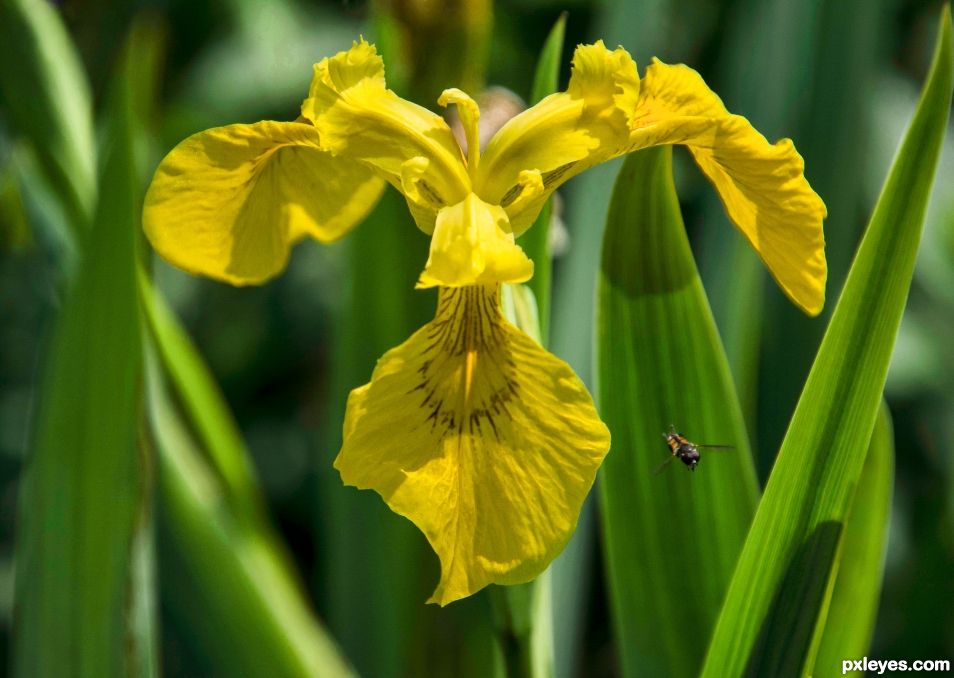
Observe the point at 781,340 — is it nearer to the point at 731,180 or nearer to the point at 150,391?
the point at 731,180

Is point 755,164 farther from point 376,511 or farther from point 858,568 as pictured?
point 376,511

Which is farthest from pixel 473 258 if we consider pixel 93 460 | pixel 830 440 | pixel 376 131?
pixel 93 460

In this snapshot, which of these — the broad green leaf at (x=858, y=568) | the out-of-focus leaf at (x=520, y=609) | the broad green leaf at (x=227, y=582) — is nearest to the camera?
the out-of-focus leaf at (x=520, y=609)

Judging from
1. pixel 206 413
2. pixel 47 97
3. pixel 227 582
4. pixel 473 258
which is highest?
pixel 47 97

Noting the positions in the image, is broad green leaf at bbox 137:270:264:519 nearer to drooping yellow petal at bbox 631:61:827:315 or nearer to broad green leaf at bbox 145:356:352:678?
broad green leaf at bbox 145:356:352:678

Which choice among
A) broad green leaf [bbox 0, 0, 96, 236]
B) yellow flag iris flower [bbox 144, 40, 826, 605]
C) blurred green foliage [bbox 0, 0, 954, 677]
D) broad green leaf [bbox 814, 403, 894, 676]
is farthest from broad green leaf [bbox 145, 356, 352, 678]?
broad green leaf [bbox 814, 403, 894, 676]

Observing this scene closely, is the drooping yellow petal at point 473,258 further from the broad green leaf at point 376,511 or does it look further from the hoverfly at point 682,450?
the broad green leaf at point 376,511

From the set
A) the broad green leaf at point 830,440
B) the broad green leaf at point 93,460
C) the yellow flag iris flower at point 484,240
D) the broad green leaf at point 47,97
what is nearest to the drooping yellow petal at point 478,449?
the yellow flag iris flower at point 484,240
